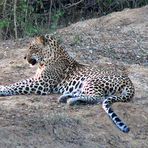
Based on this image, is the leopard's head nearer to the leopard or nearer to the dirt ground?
the leopard

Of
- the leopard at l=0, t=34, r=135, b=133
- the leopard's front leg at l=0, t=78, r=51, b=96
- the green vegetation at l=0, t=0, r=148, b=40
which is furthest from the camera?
the green vegetation at l=0, t=0, r=148, b=40

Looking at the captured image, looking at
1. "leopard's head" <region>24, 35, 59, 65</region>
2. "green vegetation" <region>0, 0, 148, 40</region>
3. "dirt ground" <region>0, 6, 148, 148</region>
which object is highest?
"leopard's head" <region>24, 35, 59, 65</region>

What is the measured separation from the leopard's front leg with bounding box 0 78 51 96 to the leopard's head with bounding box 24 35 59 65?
1.02 feet

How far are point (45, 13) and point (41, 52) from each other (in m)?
6.11

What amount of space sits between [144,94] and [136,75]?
41.2 inches

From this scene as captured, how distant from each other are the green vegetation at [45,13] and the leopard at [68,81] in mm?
3900

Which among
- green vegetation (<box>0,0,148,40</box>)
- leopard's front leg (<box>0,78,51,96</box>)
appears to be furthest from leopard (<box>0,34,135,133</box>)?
green vegetation (<box>0,0,148,40</box>)

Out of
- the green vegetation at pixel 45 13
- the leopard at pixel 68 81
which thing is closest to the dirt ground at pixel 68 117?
the leopard at pixel 68 81

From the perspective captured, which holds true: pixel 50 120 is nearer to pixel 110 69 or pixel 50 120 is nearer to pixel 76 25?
pixel 110 69

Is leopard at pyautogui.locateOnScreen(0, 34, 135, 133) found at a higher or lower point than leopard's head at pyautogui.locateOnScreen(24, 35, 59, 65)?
lower

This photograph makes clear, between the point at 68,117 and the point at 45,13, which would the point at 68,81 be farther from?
the point at 45,13

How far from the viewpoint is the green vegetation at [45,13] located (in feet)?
45.0

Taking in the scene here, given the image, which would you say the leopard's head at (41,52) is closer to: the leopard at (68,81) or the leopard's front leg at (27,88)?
the leopard at (68,81)

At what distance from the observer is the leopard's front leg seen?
848 centimetres
